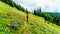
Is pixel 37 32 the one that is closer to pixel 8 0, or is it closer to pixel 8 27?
pixel 8 27

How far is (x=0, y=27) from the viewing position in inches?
1551

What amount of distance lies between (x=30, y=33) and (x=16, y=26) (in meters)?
3.40

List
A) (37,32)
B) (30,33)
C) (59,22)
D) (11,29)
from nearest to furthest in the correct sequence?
(11,29)
(30,33)
(37,32)
(59,22)

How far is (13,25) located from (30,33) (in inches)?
163

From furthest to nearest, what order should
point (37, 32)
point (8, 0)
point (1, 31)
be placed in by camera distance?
point (8, 0), point (37, 32), point (1, 31)

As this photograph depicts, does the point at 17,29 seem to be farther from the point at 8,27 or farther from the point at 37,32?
the point at 37,32

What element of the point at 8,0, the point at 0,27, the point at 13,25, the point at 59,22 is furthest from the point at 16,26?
the point at 59,22

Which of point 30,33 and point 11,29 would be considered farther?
point 30,33

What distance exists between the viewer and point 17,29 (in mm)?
42281

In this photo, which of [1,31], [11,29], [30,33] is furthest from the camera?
[30,33]

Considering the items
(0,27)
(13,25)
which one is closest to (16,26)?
(13,25)

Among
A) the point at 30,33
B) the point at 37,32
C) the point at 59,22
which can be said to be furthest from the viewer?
the point at 59,22

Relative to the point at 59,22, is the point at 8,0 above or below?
above

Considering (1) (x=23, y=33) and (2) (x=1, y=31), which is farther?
(1) (x=23, y=33)
